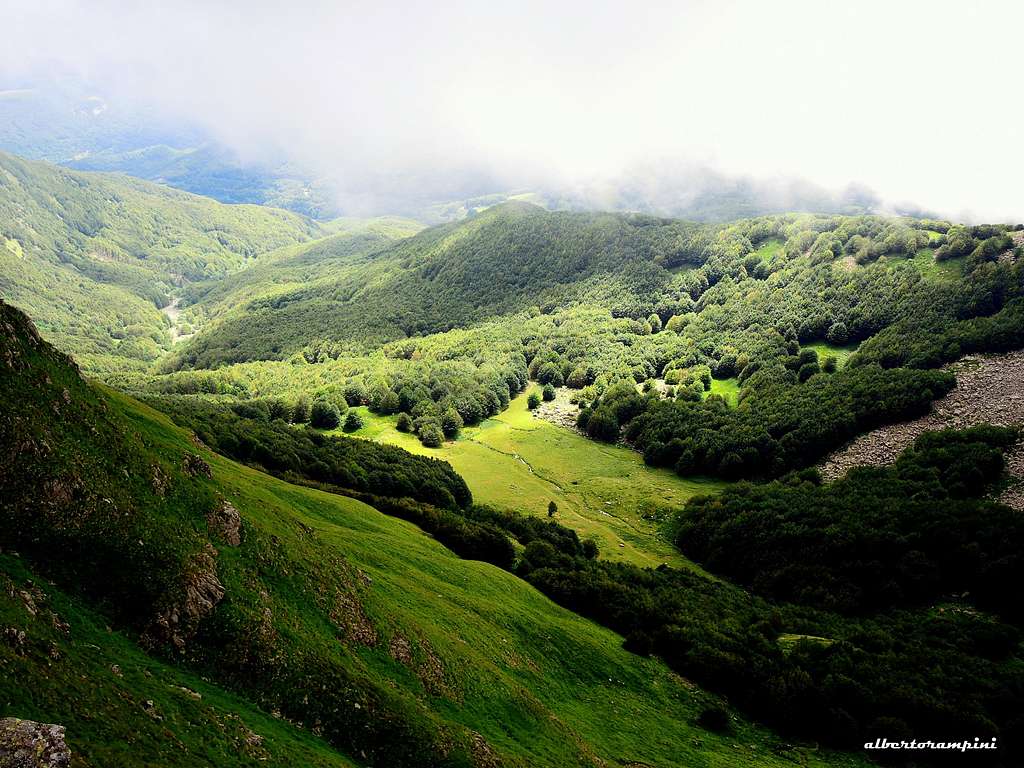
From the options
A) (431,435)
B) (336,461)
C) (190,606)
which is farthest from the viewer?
(431,435)

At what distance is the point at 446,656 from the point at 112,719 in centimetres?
2299

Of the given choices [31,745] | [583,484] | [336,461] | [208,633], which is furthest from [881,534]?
[31,745]

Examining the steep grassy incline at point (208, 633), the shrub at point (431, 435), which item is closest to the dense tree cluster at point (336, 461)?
the shrub at point (431, 435)

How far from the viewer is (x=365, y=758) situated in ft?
94.8

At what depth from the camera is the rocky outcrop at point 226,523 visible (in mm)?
34969

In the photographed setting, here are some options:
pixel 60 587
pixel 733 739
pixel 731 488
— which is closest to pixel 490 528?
pixel 733 739

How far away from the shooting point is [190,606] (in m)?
29.0

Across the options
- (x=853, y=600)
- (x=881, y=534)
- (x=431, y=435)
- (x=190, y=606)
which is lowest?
(x=853, y=600)

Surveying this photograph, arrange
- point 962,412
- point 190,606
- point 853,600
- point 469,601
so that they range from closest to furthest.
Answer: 1. point 190,606
2. point 469,601
3. point 853,600
4. point 962,412

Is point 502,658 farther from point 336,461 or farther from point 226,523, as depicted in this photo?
point 336,461

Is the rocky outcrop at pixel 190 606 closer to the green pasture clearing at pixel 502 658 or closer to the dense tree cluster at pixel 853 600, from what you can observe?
the green pasture clearing at pixel 502 658

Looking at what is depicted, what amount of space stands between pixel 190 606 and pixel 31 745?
486 inches

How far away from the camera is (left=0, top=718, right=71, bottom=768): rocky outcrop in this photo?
16297 millimetres

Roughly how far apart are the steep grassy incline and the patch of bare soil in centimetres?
11729
